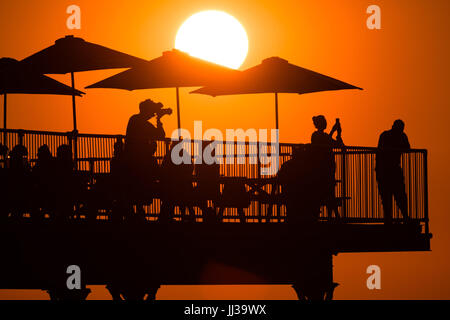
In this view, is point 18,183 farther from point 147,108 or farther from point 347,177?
point 347,177

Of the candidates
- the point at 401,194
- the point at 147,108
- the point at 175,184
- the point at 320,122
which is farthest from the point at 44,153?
the point at 401,194

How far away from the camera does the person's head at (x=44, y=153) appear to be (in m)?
15.9

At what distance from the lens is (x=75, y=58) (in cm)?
1966

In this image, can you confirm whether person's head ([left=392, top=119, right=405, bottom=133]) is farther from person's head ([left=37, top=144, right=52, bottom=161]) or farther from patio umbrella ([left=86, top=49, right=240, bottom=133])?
person's head ([left=37, top=144, right=52, bottom=161])

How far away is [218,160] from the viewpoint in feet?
56.9

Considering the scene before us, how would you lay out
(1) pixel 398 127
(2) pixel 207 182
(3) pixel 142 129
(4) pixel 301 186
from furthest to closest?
(1) pixel 398 127, (4) pixel 301 186, (2) pixel 207 182, (3) pixel 142 129

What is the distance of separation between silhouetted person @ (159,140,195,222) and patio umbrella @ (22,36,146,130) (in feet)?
12.5

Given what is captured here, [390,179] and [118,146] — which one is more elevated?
[118,146]

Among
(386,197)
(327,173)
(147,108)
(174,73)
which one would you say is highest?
(174,73)

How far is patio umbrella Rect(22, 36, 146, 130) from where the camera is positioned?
19484 millimetres

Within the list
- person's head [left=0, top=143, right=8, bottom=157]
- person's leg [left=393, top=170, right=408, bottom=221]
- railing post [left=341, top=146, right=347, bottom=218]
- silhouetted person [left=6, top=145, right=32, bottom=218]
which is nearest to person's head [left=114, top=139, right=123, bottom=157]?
silhouetted person [left=6, top=145, right=32, bottom=218]

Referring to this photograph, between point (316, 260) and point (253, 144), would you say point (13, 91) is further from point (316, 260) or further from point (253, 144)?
point (316, 260)

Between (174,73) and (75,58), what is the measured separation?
2755 millimetres
